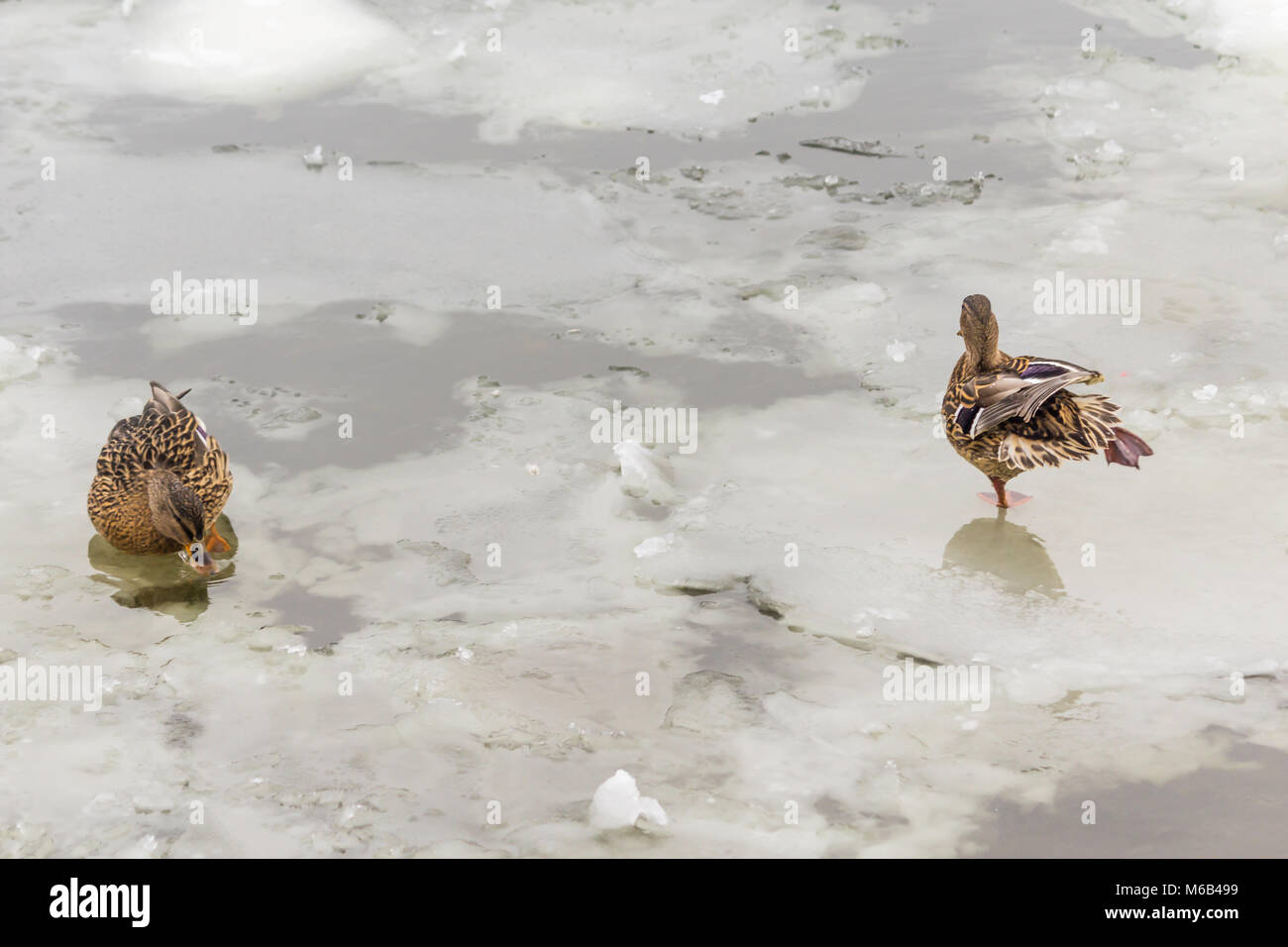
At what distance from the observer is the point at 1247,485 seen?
5660mm

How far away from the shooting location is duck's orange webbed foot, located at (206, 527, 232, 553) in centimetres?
557

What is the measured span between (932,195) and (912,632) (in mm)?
4268

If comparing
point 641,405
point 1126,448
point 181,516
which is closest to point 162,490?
point 181,516

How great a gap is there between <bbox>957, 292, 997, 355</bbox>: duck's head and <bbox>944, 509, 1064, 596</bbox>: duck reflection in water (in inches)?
30.3

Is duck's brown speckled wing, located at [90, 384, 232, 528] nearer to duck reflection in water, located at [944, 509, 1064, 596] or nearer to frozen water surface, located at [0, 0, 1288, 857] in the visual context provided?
frozen water surface, located at [0, 0, 1288, 857]

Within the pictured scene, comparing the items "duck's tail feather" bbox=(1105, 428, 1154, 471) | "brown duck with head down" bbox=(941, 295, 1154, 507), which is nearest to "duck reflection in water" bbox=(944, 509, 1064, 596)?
"brown duck with head down" bbox=(941, 295, 1154, 507)

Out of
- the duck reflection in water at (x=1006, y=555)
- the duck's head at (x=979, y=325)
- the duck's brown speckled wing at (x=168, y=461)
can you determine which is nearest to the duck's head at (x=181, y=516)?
the duck's brown speckled wing at (x=168, y=461)

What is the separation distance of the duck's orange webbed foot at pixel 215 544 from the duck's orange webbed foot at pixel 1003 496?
3.40 m

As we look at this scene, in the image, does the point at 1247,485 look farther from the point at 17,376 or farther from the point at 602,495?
the point at 17,376

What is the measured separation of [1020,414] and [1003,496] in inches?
22.3

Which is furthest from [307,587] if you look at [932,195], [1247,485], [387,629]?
[932,195]

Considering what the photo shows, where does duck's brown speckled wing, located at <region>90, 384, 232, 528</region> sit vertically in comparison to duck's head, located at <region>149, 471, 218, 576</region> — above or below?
above

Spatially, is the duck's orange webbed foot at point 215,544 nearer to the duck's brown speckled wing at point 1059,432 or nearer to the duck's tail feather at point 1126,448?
the duck's brown speckled wing at point 1059,432
